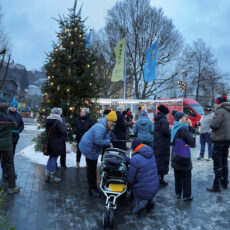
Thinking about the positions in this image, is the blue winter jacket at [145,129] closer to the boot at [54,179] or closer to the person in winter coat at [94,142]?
the person in winter coat at [94,142]

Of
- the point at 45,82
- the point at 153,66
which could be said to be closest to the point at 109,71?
the point at 153,66

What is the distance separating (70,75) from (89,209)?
5.40 meters

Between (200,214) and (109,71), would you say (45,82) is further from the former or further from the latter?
(109,71)

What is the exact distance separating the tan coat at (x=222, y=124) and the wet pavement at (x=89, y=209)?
1.34 meters

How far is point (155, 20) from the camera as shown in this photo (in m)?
25.7

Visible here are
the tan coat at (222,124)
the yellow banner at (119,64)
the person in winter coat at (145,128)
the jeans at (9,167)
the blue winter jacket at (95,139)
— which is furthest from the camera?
the yellow banner at (119,64)

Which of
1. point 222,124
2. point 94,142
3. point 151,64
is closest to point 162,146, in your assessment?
point 222,124

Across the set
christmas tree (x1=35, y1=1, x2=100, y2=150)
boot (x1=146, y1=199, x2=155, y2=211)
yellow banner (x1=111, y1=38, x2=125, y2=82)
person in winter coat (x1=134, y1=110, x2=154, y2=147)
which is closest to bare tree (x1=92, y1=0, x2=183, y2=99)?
yellow banner (x1=111, y1=38, x2=125, y2=82)

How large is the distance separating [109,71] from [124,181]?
2507 cm

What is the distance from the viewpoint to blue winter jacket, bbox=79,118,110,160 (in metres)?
4.54

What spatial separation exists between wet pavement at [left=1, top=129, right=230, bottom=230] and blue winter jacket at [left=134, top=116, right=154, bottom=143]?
151 cm

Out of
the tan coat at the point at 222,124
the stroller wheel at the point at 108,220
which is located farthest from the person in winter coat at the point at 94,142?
the tan coat at the point at 222,124

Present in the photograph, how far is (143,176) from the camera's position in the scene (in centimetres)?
406

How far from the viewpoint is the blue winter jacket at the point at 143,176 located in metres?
4.05
